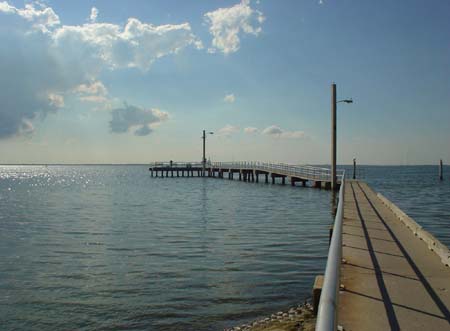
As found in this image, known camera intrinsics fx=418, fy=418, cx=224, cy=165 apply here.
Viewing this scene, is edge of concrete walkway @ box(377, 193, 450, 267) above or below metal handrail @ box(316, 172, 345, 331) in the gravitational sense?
below

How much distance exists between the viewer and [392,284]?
601cm

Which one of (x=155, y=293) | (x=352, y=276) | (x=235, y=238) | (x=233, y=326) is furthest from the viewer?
(x=235, y=238)

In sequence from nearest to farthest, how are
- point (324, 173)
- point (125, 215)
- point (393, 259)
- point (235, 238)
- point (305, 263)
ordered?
1. point (393, 259)
2. point (305, 263)
3. point (235, 238)
4. point (125, 215)
5. point (324, 173)

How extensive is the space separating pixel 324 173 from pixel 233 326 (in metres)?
34.3

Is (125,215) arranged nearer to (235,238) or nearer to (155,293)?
(235,238)

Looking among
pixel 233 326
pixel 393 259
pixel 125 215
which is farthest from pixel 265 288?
pixel 125 215

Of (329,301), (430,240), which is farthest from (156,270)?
(329,301)

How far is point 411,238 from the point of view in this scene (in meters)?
9.58

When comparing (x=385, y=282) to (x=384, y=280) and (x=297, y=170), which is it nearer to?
(x=384, y=280)

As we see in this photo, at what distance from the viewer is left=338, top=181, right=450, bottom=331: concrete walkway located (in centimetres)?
473

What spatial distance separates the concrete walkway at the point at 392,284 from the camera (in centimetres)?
473

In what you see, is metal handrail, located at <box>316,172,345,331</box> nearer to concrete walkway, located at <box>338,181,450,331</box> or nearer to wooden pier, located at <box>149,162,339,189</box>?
concrete walkway, located at <box>338,181,450,331</box>

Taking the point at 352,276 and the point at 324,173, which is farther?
the point at 324,173

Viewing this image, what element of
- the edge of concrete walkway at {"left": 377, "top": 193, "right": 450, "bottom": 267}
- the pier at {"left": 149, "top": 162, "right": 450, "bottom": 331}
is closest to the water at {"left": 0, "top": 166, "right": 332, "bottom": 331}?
the pier at {"left": 149, "top": 162, "right": 450, "bottom": 331}
